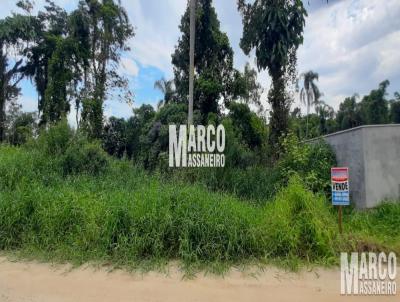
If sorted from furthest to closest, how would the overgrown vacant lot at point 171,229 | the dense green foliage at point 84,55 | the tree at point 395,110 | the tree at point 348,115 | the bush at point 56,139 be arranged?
the tree at point 348,115 < the tree at point 395,110 < the dense green foliage at point 84,55 < the bush at point 56,139 < the overgrown vacant lot at point 171,229

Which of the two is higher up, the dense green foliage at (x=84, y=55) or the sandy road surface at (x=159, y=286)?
the dense green foliage at (x=84, y=55)

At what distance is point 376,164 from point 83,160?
20.9 ft

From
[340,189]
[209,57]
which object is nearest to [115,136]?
[209,57]

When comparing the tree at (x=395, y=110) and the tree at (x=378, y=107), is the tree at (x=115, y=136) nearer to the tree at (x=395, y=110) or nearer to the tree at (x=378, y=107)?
the tree at (x=378, y=107)

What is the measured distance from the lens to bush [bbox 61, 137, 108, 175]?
684cm

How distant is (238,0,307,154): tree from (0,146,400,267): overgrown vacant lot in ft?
17.0

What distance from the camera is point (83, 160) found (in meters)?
6.91

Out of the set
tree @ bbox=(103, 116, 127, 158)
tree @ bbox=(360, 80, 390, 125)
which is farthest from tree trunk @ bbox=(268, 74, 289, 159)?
tree @ bbox=(360, 80, 390, 125)

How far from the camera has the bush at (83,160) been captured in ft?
22.4

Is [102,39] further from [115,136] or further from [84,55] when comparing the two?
[115,136]

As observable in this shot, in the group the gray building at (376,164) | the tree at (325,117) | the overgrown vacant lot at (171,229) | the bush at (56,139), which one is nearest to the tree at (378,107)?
the tree at (325,117)

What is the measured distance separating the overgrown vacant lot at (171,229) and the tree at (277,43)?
518 cm

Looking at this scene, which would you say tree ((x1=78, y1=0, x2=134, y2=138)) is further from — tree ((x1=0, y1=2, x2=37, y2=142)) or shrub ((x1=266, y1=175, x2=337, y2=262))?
shrub ((x1=266, y1=175, x2=337, y2=262))

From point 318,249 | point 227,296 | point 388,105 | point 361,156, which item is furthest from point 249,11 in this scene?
point 388,105
